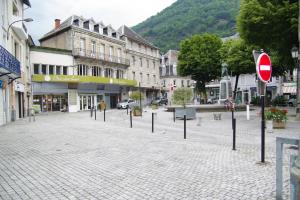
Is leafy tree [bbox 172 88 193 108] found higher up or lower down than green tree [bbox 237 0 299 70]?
lower down

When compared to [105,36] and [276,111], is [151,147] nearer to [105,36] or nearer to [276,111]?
[276,111]

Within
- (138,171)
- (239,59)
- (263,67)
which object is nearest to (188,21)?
(239,59)

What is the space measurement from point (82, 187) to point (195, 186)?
6.52ft

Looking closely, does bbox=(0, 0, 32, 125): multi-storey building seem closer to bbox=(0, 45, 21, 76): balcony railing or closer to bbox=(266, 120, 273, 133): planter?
bbox=(0, 45, 21, 76): balcony railing

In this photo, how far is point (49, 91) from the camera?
39.1m

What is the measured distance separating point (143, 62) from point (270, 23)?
40.3 m

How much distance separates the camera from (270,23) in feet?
60.6

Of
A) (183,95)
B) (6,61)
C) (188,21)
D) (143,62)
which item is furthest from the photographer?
(188,21)

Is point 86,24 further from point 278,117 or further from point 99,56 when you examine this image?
point 278,117

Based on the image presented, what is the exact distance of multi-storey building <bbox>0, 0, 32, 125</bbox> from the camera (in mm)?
19634

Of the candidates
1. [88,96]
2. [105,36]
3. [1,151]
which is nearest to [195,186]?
[1,151]

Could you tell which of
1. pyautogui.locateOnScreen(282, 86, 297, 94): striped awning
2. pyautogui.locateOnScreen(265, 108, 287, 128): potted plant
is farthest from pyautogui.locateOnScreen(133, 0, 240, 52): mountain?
pyautogui.locateOnScreen(265, 108, 287, 128): potted plant

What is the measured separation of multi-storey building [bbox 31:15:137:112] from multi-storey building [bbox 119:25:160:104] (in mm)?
2237

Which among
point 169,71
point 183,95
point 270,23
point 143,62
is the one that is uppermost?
point 143,62
